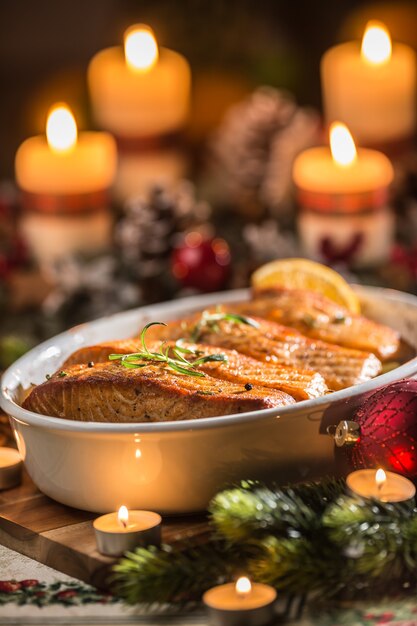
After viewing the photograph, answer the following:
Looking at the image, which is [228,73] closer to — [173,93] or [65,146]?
[173,93]

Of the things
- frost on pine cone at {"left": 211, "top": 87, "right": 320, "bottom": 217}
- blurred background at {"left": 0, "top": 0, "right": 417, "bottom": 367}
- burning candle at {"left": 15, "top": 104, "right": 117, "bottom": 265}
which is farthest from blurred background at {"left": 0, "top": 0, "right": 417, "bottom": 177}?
burning candle at {"left": 15, "top": 104, "right": 117, "bottom": 265}

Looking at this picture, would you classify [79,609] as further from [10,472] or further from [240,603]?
[10,472]

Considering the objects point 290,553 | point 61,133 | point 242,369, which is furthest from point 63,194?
point 290,553

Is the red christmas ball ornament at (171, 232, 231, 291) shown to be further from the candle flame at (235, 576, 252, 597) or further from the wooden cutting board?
the candle flame at (235, 576, 252, 597)

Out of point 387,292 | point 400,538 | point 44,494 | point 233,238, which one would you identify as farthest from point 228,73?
point 400,538

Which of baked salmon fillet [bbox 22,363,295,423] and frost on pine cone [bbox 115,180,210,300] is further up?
frost on pine cone [bbox 115,180,210,300]

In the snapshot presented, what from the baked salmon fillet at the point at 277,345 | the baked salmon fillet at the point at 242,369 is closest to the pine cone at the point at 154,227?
the baked salmon fillet at the point at 277,345
